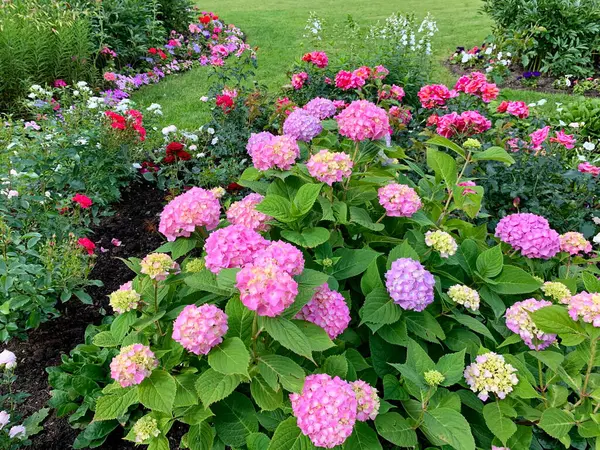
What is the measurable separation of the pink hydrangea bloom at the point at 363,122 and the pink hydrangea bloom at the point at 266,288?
33.7 inches

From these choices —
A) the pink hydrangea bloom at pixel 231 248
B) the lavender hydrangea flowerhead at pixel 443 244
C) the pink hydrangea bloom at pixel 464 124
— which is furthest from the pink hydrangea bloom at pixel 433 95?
the pink hydrangea bloom at pixel 231 248

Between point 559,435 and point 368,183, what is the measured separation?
3.62 feet

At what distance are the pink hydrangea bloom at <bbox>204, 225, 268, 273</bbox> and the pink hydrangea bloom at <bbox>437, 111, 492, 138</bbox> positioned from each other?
6.01 feet

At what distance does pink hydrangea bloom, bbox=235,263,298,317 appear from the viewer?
1172mm

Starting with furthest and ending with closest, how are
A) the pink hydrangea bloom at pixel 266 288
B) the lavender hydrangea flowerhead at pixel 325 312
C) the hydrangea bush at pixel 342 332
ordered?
1. the lavender hydrangea flowerhead at pixel 325 312
2. the hydrangea bush at pixel 342 332
3. the pink hydrangea bloom at pixel 266 288

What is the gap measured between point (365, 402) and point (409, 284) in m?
0.38

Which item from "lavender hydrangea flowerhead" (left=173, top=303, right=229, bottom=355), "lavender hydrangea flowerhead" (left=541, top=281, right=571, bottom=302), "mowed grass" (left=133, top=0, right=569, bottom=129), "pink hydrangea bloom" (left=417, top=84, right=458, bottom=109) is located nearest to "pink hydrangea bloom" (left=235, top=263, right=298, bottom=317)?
"lavender hydrangea flowerhead" (left=173, top=303, right=229, bottom=355)

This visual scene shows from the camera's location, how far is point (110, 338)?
1727 millimetres

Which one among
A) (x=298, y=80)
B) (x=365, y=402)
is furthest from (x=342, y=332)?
(x=298, y=80)

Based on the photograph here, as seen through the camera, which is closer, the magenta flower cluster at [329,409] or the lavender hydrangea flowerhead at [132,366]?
the magenta flower cluster at [329,409]

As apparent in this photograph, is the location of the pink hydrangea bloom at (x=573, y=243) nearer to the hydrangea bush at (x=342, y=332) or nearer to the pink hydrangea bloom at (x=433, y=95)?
the hydrangea bush at (x=342, y=332)

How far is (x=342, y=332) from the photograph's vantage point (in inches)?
60.9

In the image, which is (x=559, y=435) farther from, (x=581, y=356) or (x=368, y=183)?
(x=368, y=183)

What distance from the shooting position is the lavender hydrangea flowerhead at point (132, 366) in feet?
4.52
